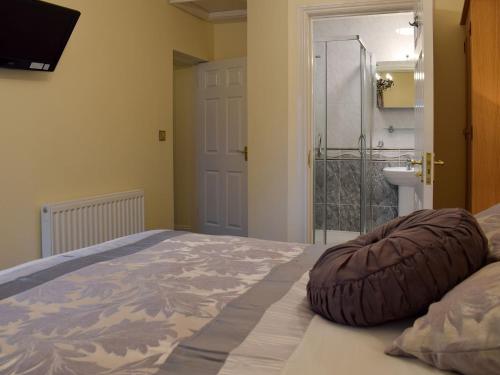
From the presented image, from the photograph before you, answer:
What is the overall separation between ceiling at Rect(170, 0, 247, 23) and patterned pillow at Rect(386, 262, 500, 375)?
4223 millimetres

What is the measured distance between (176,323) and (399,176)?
4.23 meters

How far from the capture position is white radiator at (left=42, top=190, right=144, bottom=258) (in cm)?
321

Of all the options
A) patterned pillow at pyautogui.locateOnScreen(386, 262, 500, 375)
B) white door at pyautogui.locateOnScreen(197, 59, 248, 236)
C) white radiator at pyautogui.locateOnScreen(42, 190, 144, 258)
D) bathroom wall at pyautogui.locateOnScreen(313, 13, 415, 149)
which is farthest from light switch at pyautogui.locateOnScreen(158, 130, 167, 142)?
patterned pillow at pyautogui.locateOnScreen(386, 262, 500, 375)

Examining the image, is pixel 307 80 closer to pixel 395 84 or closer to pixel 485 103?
pixel 485 103

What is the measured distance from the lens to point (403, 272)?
1.05 meters

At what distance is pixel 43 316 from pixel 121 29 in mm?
3112

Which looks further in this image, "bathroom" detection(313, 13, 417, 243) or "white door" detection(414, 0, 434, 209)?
"bathroom" detection(313, 13, 417, 243)

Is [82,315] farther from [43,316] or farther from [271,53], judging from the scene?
[271,53]

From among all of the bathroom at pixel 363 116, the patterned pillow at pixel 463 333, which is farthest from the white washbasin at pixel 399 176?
the patterned pillow at pixel 463 333

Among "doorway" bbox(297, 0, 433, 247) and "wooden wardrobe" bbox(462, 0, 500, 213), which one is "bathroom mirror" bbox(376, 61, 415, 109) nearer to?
"doorway" bbox(297, 0, 433, 247)

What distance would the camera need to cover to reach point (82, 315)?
1261 millimetres

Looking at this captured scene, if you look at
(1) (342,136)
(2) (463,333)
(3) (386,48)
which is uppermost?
(3) (386,48)

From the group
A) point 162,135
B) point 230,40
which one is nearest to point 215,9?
point 230,40

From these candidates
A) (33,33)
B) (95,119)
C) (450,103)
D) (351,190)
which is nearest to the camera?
(33,33)
